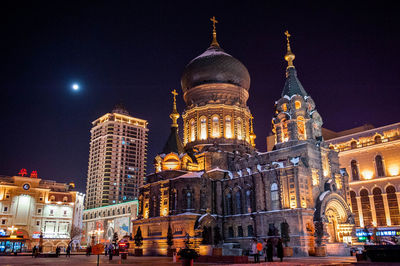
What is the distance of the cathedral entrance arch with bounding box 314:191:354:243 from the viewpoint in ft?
128

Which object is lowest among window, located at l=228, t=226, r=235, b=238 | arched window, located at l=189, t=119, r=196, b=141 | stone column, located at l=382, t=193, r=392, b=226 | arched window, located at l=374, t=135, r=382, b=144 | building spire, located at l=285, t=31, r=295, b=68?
window, located at l=228, t=226, r=235, b=238

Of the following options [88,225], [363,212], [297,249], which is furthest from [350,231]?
[88,225]

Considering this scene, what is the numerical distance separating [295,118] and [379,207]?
19.2 m

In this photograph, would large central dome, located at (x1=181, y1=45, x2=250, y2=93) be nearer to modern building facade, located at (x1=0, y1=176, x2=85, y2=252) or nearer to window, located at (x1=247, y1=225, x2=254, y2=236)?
window, located at (x1=247, y1=225, x2=254, y2=236)

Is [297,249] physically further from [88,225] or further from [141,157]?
[141,157]

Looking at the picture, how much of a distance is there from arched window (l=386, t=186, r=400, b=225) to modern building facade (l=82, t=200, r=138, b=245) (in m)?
52.8

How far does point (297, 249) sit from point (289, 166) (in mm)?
8523

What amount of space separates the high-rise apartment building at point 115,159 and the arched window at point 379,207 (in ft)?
277

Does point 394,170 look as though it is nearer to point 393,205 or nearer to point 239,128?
point 393,205

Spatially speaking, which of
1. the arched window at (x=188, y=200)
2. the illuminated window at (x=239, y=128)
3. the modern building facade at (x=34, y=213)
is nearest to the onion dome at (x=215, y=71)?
the illuminated window at (x=239, y=128)

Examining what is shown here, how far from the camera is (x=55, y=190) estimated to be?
74.5m

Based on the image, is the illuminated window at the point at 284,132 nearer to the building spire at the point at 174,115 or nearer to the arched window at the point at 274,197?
the arched window at the point at 274,197

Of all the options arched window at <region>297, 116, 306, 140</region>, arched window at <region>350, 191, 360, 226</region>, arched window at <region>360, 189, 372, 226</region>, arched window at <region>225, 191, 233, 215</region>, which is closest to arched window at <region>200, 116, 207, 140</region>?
arched window at <region>225, 191, 233, 215</region>

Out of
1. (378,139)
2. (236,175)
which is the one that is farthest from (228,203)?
(378,139)
